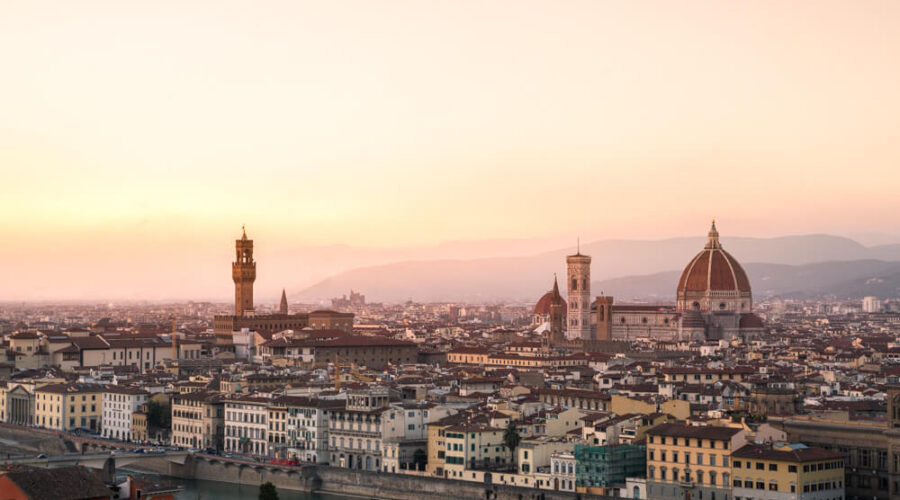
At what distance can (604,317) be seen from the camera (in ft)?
461

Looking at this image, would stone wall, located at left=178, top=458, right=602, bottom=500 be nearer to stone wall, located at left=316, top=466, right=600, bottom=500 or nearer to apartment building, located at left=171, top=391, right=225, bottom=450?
stone wall, located at left=316, top=466, right=600, bottom=500

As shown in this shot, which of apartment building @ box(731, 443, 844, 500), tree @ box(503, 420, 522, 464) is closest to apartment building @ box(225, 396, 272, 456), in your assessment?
tree @ box(503, 420, 522, 464)

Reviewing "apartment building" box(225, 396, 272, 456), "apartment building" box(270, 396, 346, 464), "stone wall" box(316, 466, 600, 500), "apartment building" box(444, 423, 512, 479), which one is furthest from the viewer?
"apartment building" box(225, 396, 272, 456)

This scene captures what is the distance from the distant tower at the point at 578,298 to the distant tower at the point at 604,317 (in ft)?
6.59

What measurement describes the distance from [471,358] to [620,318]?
42.8 m

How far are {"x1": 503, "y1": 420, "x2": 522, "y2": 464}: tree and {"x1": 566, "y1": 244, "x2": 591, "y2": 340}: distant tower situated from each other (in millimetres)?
88429

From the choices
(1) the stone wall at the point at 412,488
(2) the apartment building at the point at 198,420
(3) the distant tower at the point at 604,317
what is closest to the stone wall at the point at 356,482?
(1) the stone wall at the point at 412,488

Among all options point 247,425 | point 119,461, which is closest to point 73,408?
point 247,425

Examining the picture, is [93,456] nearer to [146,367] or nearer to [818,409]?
[818,409]

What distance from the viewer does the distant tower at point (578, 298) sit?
468 ft

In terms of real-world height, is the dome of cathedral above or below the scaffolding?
above

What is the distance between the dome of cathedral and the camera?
140 m

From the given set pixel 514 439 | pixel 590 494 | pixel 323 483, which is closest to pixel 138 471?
pixel 323 483

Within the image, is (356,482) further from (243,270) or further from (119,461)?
(243,270)
